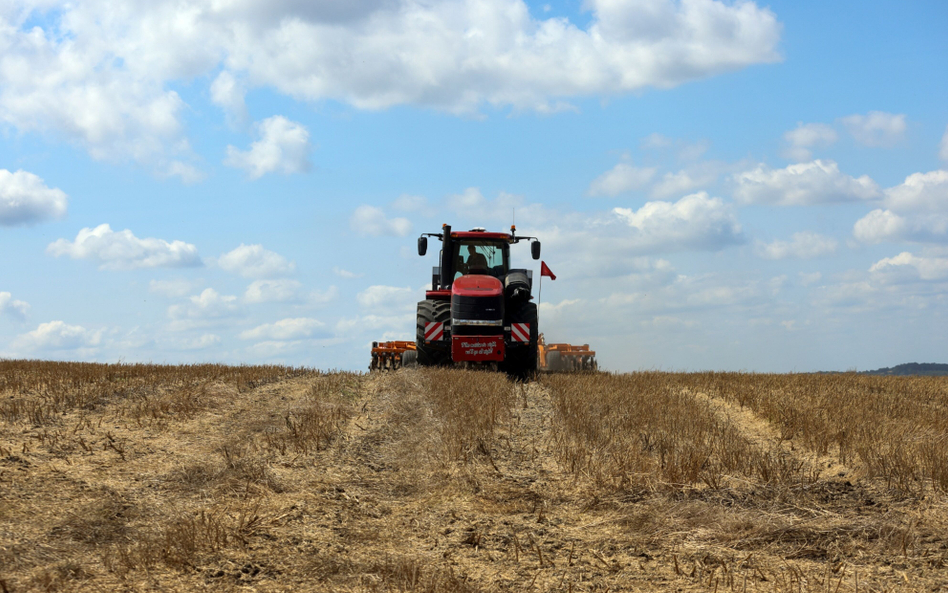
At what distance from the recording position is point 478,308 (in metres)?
16.1

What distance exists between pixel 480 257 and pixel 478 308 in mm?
2228

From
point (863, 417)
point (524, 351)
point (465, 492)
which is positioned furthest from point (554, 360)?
point (465, 492)

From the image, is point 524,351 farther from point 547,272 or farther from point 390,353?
point 390,353

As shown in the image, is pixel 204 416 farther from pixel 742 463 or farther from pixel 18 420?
pixel 742 463

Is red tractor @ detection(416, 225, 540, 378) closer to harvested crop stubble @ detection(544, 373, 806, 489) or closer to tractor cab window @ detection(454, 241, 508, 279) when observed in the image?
tractor cab window @ detection(454, 241, 508, 279)

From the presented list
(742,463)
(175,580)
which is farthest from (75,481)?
(742,463)

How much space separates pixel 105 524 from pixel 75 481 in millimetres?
1466

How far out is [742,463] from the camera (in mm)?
7805

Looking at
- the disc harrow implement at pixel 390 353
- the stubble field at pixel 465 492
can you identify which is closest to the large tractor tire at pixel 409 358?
the disc harrow implement at pixel 390 353

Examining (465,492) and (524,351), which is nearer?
(465,492)

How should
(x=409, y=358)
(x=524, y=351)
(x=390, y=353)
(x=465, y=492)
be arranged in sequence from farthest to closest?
(x=390, y=353) → (x=409, y=358) → (x=524, y=351) → (x=465, y=492)

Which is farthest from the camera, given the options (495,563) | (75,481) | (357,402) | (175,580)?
(357,402)

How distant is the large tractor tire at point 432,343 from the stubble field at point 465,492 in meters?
4.42

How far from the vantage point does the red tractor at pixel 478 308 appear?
52.9 feet
